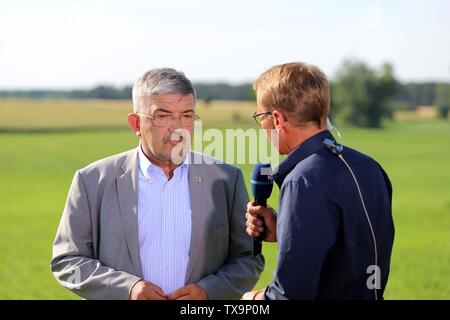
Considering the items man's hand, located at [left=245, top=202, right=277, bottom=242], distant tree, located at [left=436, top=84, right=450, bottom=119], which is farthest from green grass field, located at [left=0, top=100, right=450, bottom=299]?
distant tree, located at [left=436, top=84, right=450, bottom=119]

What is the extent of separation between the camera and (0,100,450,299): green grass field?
41.1ft

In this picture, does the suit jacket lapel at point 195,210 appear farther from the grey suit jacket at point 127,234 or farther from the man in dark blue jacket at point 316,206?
the man in dark blue jacket at point 316,206

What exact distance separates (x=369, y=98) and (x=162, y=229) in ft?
327

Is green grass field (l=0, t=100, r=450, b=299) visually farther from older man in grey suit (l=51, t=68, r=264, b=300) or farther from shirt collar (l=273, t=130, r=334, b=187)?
shirt collar (l=273, t=130, r=334, b=187)

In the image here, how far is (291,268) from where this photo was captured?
116 inches

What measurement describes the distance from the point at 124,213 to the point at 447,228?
1683 cm

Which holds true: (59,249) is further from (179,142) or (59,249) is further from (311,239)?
(311,239)

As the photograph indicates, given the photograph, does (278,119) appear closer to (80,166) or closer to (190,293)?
(190,293)

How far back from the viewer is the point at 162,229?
12.3 ft

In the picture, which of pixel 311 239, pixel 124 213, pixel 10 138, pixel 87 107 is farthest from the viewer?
pixel 87 107

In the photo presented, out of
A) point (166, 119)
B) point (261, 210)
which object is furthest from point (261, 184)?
point (166, 119)

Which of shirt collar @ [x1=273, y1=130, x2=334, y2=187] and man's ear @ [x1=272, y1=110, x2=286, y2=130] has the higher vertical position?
man's ear @ [x1=272, y1=110, x2=286, y2=130]

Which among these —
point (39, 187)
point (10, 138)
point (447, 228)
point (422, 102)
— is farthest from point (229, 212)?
point (422, 102)

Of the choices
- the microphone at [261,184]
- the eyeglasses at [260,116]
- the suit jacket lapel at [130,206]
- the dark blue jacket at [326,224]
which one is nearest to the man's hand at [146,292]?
the suit jacket lapel at [130,206]
